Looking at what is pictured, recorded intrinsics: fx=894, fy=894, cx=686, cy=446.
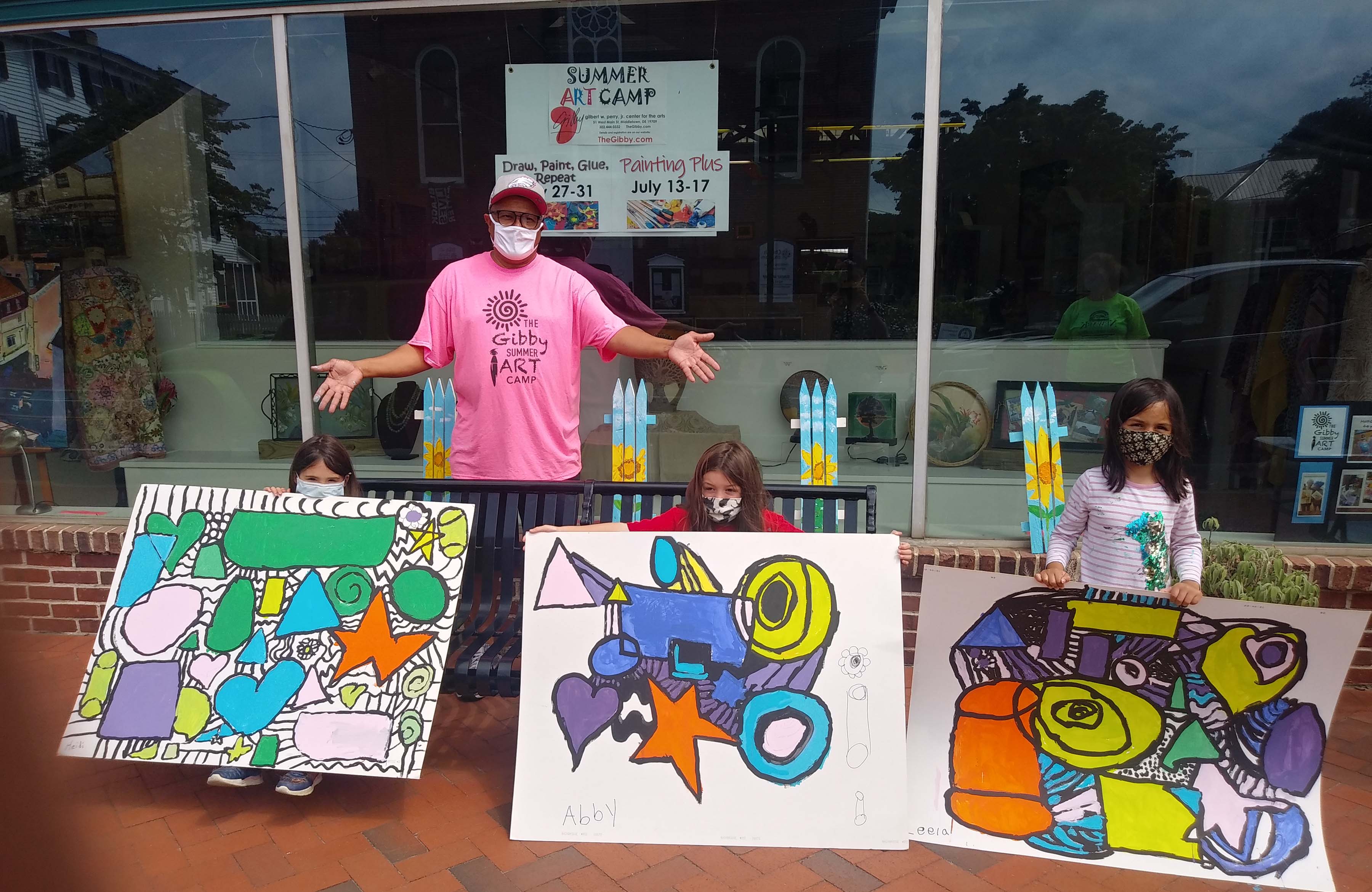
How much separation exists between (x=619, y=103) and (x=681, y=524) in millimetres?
2656

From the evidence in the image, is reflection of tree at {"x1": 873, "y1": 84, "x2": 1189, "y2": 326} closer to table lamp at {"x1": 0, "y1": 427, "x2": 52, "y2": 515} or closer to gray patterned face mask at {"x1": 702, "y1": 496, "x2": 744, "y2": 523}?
gray patterned face mask at {"x1": 702, "y1": 496, "x2": 744, "y2": 523}

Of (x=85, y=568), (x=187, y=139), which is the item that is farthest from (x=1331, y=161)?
(x=85, y=568)

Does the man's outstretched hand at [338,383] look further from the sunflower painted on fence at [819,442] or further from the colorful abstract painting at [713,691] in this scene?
the sunflower painted on fence at [819,442]

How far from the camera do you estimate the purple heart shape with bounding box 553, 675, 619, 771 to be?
2.81 metres

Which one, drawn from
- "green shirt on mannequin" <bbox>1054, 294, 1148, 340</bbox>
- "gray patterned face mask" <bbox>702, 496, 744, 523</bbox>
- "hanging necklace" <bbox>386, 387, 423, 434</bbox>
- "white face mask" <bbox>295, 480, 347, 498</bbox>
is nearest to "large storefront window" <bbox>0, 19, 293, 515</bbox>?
"hanging necklace" <bbox>386, 387, 423, 434</bbox>

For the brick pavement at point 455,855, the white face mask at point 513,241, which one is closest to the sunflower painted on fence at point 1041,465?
the brick pavement at point 455,855

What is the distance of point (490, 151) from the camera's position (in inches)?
195

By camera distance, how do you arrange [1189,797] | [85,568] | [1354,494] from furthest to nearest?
1. [85,568]
2. [1354,494]
3. [1189,797]

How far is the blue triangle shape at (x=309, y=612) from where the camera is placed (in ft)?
10.0

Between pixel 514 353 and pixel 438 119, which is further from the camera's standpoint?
pixel 438 119

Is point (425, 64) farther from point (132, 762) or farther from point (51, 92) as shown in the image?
point (132, 762)

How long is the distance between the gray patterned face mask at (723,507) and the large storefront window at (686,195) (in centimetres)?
175

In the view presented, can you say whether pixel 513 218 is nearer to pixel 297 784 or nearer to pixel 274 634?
pixel 274 634

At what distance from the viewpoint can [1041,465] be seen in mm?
4461
